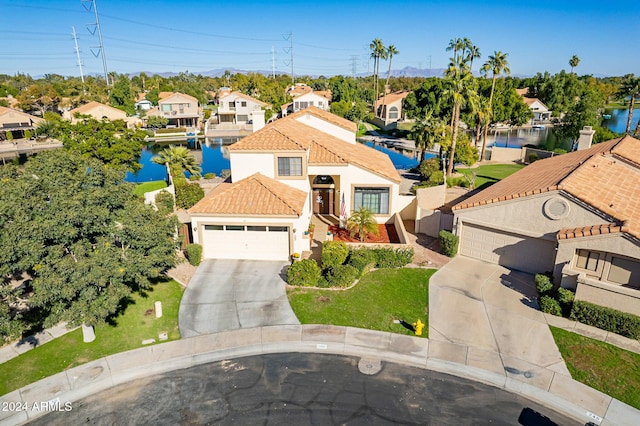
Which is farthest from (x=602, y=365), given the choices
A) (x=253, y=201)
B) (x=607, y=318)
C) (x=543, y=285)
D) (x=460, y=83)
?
(x=460, y=83)

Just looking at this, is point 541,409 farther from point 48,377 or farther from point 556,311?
point 48,377

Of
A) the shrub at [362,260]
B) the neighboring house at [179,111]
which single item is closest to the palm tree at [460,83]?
the shrub at [362,260]

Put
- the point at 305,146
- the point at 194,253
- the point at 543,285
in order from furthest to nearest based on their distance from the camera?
1. the point at 305,146
2. the point at 194,253
3. the point at 543,285

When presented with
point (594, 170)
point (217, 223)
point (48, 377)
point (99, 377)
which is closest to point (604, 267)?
point (594, 170)

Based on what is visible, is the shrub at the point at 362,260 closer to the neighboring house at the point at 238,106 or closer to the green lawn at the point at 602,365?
the green lawn at the point at 602,365

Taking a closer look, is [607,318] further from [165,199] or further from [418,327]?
[165,199]
